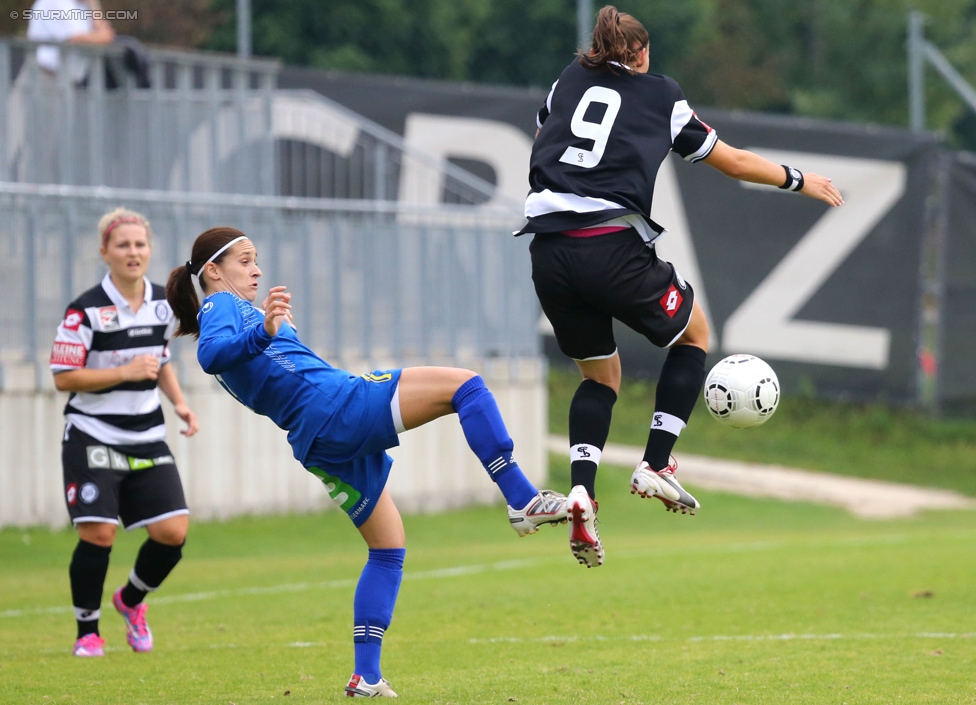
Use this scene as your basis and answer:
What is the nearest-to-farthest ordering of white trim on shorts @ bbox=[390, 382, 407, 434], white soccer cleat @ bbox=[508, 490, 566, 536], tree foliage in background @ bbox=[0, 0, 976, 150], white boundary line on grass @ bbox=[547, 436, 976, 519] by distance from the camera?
white soccer cleat @ bbox=[508, 490, 566, 536]
white trim on shorts @ bbox=[390, 382, 407, 434]
white boundary line on grass @ bbox=[547, 436, 976, 519]
tree foliage in background @ bbox=[0, 0, 976, 150]

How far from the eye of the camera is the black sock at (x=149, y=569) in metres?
7.99

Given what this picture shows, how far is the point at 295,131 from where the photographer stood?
17.0m

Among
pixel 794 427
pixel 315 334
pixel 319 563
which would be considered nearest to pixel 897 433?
pixel 794 427

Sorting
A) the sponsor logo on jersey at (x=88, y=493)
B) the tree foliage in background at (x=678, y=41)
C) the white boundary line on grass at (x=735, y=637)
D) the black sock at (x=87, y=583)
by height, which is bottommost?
the white boundary line on grass at (x=735, y=637)

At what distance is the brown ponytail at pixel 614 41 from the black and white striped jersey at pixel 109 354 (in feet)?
10.9

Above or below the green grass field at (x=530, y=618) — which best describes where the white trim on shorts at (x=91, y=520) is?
above

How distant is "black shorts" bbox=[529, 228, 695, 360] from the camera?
6.22m

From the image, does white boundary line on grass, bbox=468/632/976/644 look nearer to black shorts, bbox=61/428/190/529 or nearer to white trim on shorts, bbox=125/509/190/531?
white trim on shorts, bbox=125/509/190/531

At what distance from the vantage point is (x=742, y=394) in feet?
21.7

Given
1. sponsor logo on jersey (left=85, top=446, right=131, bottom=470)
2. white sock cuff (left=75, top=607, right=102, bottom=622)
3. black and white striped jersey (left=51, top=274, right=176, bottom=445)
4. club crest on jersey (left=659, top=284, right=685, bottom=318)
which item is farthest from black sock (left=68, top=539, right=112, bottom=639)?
club crest on jersey (left=659, top=284, right=685, bottom=318)

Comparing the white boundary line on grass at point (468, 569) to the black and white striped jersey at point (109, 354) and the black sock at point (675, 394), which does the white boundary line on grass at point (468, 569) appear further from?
the black sock at point (675, 394)

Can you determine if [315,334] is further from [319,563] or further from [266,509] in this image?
[319,563]

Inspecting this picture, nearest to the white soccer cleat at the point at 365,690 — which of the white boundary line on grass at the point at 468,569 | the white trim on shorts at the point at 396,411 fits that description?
the white trim on shorts at the point at 396,411

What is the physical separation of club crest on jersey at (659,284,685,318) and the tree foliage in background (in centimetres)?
1891
